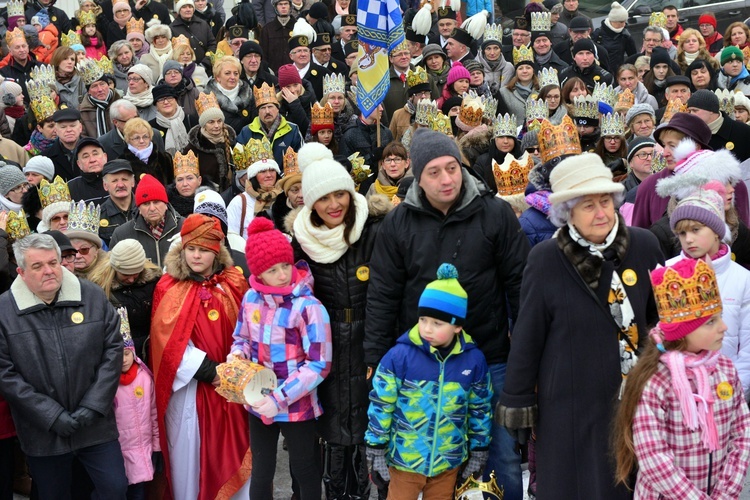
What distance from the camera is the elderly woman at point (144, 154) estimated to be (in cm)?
903

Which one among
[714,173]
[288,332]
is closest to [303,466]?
[288,332]

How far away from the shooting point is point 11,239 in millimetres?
7012

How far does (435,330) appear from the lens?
15.7 feet

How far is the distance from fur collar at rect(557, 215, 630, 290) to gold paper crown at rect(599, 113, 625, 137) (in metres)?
4.58

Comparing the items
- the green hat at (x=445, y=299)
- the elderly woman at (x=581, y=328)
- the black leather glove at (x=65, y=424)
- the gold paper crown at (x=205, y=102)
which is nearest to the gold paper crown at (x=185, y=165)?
the gold paper crown at (x=205, y=102)

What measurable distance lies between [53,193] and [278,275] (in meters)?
3.12

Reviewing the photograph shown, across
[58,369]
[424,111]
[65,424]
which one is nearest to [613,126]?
[424,111]

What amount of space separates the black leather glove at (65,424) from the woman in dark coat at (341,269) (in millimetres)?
1310

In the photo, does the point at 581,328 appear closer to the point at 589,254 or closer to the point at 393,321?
the point at 589,254

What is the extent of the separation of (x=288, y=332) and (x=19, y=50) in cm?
831

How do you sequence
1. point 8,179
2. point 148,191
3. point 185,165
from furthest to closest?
point 185,165 → point 8,179 → point 148,191

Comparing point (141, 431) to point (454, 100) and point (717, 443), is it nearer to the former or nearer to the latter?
point (717, 443)

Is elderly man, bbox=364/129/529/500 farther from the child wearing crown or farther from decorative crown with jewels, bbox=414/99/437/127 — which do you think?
decorative crown with jewels, bbox=414/99/437/127

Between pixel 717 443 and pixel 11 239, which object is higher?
pixel 11 239
